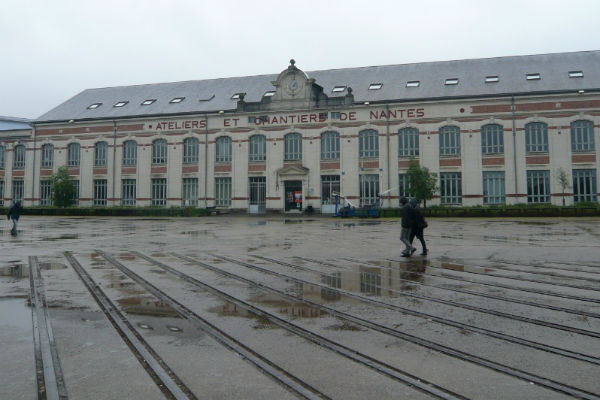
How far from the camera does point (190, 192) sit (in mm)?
41781

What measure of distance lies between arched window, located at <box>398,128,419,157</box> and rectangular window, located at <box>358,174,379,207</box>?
302cm

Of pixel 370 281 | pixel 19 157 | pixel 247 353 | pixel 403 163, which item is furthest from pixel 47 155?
pixel 247 353

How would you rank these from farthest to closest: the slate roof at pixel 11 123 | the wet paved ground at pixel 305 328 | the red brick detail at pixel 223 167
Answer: the slate roof at pixel 11 123
the red brick detail at pixel 223 167
the wet paved ground at pixel 305 328

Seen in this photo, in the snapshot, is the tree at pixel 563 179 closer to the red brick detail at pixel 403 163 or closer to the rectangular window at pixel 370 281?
the red brick detail at pixel 403 163

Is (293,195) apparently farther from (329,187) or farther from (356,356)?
(356,356)

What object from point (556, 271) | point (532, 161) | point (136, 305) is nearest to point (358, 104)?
point (532, 161)

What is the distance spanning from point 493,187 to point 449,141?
5.06 metres

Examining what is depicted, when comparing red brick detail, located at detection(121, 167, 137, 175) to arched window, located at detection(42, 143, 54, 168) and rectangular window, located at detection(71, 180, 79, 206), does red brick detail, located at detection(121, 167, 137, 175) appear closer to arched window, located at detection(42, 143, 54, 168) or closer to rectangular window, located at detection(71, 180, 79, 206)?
rectangular window, located at detection(71, 180, 79, 206)

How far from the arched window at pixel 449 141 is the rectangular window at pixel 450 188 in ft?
5.71

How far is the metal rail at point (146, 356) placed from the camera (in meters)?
3.48

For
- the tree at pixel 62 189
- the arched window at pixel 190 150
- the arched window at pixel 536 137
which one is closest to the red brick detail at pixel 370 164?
the arched window at pixel 536 137

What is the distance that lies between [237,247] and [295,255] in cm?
260

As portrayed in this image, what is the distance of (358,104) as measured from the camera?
37625 mm

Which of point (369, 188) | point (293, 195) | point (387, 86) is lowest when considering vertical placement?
point (293, 195)
